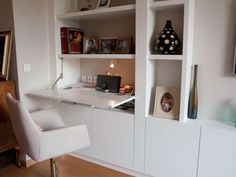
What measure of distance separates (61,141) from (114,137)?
71 cm

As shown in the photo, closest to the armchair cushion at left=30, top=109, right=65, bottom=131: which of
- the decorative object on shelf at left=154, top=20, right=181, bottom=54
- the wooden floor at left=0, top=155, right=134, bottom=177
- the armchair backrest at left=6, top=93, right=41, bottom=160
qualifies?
the armchair backrest at left=6, top=93, right=41, bottom=160

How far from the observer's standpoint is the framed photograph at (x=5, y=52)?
234 cm

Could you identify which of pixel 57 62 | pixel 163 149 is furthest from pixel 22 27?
pixel 163 149

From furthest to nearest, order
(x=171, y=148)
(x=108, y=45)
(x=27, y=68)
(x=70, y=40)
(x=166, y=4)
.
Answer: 1. (x=70, y=40)
2. (x=108, y=45)
3. (x=27, y=68)
4. (x=171, y=148)
5. (x=166, y=4)

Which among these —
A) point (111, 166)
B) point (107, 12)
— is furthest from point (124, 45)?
point (111, 166)

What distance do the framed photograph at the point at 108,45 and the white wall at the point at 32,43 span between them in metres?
0.68

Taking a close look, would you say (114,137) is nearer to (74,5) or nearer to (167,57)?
(167,57)

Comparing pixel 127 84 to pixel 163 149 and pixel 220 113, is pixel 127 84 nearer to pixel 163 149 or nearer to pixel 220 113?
pixel 163 149

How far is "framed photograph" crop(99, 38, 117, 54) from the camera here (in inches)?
100

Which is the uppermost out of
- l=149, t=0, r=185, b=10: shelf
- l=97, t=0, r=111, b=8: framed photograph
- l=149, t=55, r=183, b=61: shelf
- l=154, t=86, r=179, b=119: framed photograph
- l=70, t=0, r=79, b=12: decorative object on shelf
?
l=70, t=0, r=79, b=12: decorative object on shelf

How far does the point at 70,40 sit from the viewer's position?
2.68 m

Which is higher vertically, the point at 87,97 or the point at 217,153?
the point at 87,97

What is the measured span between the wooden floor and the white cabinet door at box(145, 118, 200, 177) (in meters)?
0.43

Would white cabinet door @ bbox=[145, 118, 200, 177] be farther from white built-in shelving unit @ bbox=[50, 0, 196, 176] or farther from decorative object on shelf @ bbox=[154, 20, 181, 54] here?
decorative object on shelf @ bbox=[154, 20, 181, 54]
